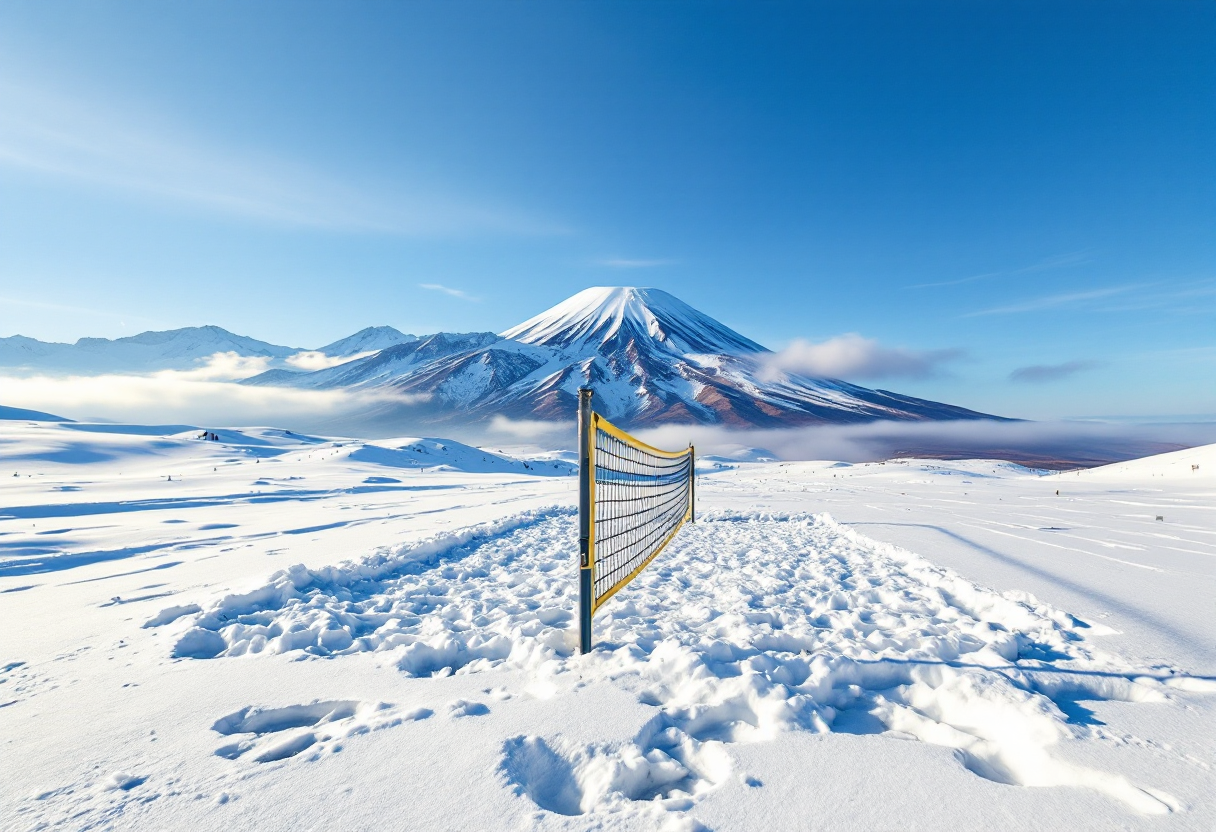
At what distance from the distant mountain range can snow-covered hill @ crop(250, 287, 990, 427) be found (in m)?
0.30

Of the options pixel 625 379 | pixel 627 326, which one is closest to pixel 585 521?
pixel 625 379

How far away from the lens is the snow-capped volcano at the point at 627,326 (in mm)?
133500

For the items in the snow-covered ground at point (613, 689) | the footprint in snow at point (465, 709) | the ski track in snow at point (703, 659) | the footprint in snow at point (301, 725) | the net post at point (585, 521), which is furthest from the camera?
the net post at point (585, 521)

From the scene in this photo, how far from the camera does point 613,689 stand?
2521 mm

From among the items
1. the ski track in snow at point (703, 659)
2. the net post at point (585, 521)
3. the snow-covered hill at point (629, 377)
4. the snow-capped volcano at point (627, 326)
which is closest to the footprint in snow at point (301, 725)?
the ski track in snow at point (703, 659)

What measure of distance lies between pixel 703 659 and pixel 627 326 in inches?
5377

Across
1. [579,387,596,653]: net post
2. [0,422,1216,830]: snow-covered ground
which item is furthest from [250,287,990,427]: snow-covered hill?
[579,387,596,653]: net post

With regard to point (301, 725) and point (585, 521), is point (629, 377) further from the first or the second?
point (301, 725)

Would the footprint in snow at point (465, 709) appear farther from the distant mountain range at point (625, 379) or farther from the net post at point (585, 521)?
the distant mountain range at point (625, 379)

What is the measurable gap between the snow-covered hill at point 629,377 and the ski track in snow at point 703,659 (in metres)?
85.6

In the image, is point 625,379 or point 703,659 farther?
point 625,379

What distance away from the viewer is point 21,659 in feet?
9.66

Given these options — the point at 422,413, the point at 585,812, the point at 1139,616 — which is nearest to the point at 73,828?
the point at 585,812

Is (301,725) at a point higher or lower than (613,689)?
lower
